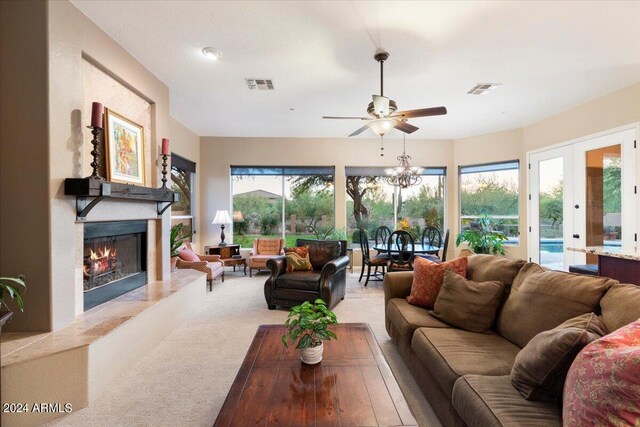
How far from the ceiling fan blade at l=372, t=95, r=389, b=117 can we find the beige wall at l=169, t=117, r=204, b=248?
3827mm

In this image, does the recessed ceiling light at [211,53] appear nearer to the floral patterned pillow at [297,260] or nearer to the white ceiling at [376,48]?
the white ceiling at [376,48]

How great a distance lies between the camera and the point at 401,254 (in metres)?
4.93

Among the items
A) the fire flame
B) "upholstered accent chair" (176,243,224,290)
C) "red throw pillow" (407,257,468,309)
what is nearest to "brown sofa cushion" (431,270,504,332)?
"red throw pillow" (407,257,468,309)

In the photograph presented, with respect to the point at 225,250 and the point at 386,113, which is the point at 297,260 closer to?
the point at 386,113

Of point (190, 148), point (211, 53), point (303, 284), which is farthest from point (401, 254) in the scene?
point (190, 148)

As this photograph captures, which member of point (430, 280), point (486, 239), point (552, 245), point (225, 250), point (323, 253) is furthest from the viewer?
point (225, 250)

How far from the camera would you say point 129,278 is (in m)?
3.30

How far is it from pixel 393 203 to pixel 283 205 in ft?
8.32

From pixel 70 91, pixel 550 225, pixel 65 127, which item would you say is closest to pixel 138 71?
pixel 70 91

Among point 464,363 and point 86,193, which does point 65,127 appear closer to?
point 86,193

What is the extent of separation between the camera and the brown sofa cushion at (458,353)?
1.69m

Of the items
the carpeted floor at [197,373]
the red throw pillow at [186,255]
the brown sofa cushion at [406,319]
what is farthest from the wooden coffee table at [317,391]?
the red throw pillow at [186,255]

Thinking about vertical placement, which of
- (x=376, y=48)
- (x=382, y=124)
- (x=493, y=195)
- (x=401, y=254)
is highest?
(x=376, y=48)

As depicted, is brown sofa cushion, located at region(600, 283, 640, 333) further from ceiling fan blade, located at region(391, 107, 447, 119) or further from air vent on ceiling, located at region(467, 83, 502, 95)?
air vent on ceiling, located at region(467, 83, 502, 95)
